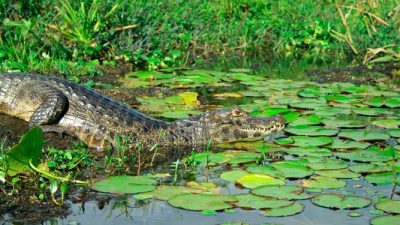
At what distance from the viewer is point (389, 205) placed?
4.96 meters

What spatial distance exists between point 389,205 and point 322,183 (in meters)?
0.60

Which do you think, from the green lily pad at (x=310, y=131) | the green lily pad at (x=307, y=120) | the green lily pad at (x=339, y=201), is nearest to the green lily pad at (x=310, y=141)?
the green lily pad at (x=310, y=131)

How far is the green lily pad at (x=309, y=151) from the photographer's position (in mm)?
6195

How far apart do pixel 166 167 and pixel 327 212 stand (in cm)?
157

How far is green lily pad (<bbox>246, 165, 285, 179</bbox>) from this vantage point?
560 cm

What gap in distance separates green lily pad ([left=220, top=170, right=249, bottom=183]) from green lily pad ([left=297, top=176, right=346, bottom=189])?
44 cm

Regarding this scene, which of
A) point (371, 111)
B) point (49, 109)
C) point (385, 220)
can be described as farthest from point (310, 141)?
point (49, 109)

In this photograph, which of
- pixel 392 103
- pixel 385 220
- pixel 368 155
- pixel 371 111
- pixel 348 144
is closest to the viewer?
pixel 385 220

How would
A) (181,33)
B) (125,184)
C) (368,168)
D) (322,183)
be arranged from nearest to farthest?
(125,184) < (322,183) < (368,168) < (181,33)

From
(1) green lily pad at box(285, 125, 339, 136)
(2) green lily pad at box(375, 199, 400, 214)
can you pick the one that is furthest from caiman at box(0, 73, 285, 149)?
(2) green lily pad at box(375, 199, 400, 214)

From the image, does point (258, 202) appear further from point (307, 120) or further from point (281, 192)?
point (307, 120)

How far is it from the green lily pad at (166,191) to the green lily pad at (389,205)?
1.28 meters

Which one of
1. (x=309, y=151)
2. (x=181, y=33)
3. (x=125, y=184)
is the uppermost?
(x=181, y=33)

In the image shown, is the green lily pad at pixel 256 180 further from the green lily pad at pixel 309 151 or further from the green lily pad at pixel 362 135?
the green lily pad at pixel 362 135
